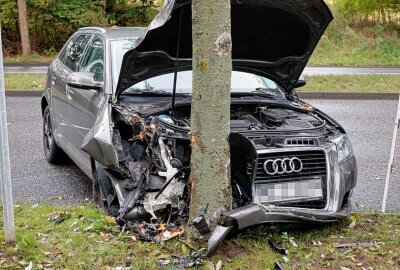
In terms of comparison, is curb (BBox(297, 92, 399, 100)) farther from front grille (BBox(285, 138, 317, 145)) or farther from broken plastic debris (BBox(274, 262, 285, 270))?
broken plastic debris (BBox(274, 262, 285, 270))

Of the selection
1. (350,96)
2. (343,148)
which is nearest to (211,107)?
(343,148)

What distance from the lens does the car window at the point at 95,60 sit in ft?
17.4

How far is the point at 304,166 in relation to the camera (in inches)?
161

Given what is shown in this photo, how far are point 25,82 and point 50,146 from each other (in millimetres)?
6982

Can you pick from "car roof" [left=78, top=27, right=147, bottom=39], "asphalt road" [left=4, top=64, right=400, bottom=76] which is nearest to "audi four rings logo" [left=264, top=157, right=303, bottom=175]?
"car roof" [left=78, top=27, right=147, bottom=39]

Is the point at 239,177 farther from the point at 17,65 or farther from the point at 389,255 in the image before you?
the point at 17,65

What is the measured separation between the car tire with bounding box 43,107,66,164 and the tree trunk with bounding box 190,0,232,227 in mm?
3223

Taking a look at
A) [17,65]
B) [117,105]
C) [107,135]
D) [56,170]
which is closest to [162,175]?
[107,135]

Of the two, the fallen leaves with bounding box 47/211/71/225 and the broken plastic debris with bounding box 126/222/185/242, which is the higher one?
the broken plastic debris with bounding box 126/222/185/242

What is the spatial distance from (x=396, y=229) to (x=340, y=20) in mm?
20152

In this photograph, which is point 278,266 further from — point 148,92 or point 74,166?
point 74,166

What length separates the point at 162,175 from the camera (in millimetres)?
4117

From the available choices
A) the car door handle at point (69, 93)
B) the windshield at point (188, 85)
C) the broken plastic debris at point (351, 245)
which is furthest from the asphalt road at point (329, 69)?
the broken plastic debris at point (351, 245)

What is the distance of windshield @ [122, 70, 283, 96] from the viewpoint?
503 cm
